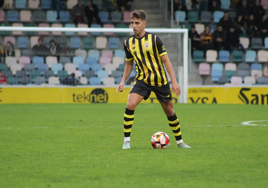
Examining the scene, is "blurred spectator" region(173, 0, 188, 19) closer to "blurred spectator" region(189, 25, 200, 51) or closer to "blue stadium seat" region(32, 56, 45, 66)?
"blurred spectator" region(189, 25, 200, 51)

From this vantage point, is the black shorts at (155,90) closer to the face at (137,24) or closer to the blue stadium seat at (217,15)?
the face at (137,24)

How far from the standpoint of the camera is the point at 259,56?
2281 centimetres

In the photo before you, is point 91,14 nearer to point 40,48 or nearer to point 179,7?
point 40,48

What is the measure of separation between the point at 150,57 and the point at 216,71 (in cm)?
1584

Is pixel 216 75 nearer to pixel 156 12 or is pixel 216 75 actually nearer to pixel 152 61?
pixel 156 12

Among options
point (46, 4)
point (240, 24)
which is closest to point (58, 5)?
point (46, 4)

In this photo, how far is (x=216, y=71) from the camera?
2189cm

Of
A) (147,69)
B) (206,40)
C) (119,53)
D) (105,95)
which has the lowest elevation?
(105,95)

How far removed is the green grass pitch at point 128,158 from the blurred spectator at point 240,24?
13778mm

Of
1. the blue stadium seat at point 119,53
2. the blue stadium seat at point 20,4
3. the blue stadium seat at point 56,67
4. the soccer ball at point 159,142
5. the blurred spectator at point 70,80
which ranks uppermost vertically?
the blue stadium seat at point 20,4

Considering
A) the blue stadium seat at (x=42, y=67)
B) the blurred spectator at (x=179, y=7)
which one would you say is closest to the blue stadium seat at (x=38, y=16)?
the blue stadium seat at (x=42, y=67)

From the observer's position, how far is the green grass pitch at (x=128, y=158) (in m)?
4.30

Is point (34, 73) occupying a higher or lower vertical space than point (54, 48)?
lower

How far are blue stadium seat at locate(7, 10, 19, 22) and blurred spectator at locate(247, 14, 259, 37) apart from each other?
1094cm
